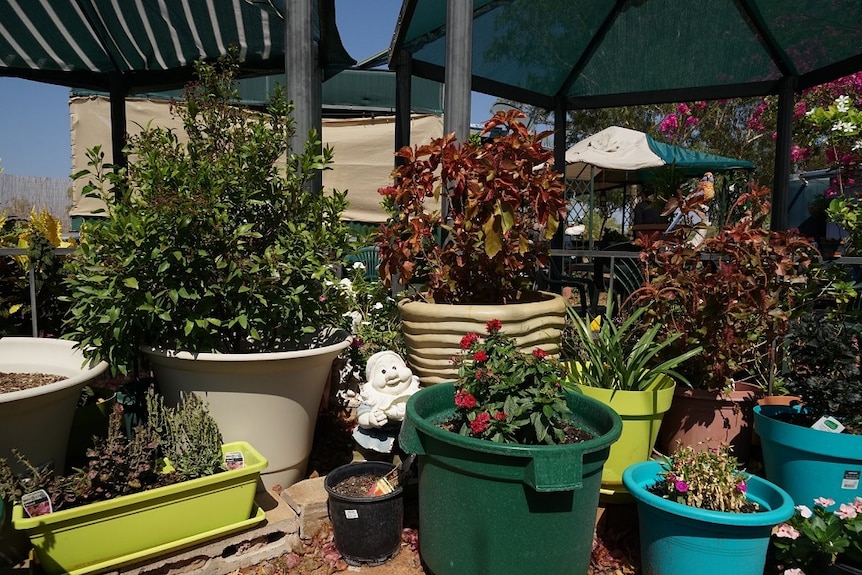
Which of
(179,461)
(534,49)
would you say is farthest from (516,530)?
(534,49)

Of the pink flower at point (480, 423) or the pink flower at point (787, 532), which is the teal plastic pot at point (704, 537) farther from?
the pink flower at point (480, 423)

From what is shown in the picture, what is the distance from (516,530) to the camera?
174cm

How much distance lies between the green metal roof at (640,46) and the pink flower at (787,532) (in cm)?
328

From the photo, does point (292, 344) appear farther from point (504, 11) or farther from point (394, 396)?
point (504, 11)

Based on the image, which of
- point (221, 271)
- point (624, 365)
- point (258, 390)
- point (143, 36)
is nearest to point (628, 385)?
point (624, 365)

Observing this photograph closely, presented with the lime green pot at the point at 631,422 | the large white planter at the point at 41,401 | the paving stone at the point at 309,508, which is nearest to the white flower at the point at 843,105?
the lime green pot at the point at 631,422

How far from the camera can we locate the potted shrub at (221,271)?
2074mm

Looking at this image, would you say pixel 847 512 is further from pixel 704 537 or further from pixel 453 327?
pixel 453 327

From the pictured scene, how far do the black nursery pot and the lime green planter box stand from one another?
0.93 feet

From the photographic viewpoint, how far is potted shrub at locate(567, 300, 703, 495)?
2260 mm

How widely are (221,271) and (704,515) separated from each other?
6.14 ft

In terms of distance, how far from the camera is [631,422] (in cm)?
228

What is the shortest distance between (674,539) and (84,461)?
224cm

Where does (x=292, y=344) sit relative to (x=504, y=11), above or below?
below
